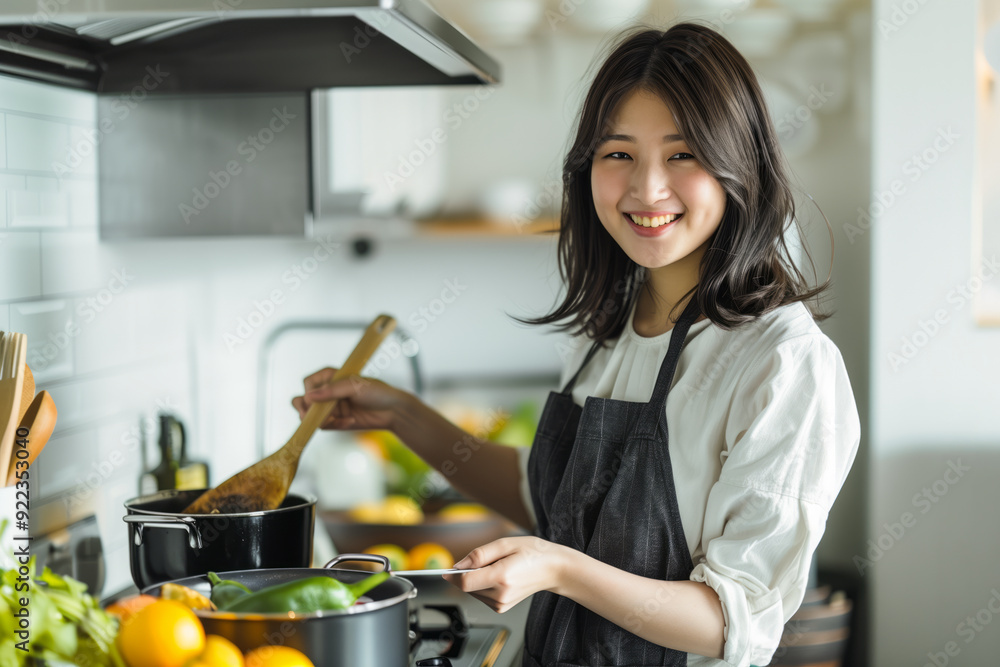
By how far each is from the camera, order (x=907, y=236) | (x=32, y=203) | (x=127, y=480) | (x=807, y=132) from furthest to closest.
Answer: (x=807, y=132)
(x=907, y=236)
(x=127, y=480)
(x=32, y=203)

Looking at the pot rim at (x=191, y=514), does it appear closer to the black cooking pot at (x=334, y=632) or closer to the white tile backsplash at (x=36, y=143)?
the black cooking pot at (x=334, y=632)

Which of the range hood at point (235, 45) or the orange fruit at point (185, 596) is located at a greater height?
the range hood at point (235, 45)

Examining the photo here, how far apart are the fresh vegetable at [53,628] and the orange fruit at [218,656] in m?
0.08

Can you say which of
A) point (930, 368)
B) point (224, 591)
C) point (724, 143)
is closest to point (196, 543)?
point (224, 591)

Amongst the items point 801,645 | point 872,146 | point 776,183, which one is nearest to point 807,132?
point 872,146

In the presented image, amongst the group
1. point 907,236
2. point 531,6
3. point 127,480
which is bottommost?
point 127,480

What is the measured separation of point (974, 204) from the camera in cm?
216

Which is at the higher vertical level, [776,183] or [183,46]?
[183,46]

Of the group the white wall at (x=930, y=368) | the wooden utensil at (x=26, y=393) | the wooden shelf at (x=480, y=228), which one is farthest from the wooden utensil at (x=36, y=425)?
the white wall at (x=930, y=368)

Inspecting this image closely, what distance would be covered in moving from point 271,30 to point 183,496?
582 millimetres

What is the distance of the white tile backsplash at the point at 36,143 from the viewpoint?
1.20m

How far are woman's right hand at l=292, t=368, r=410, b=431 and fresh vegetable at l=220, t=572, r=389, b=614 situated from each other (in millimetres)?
528

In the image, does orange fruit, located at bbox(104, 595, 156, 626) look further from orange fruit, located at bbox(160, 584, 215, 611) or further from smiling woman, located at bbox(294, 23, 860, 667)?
smiling woman, located at bbox(294, 23, 860, 667)

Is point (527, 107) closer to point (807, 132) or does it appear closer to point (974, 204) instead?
point (807, 132)
